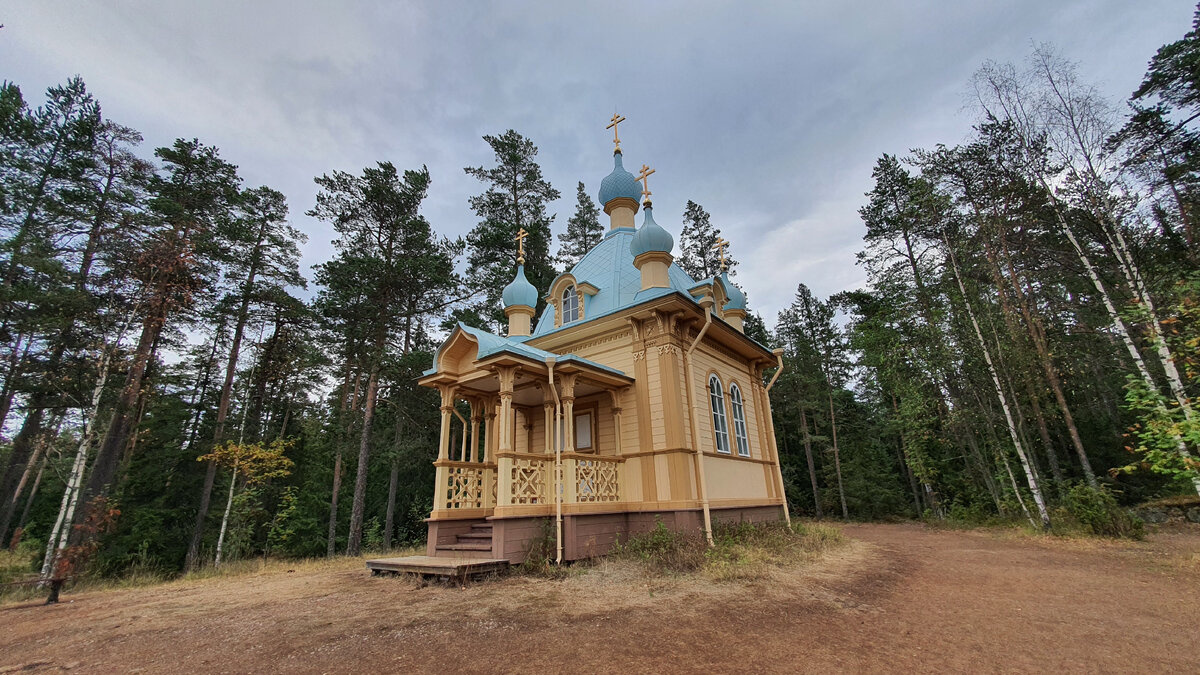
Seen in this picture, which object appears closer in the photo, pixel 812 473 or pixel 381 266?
pixel 381 266

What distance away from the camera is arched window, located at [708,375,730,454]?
36.9 feet

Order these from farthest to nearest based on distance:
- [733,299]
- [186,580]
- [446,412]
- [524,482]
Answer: [733,299] → [186,580] → [446,412] → [524,482]

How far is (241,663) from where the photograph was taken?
13.3 feet

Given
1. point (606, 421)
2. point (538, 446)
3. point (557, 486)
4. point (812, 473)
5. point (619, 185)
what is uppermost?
point (619, 185)

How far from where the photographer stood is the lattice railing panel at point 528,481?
8.52m

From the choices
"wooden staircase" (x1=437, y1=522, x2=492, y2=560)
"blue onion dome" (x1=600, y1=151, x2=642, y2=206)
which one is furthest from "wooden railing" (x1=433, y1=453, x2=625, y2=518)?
"blue onion dome" (x1=600, y1=151, x2=642, y2=206)

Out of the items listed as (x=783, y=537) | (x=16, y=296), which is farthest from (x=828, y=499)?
(x=16, y=296)

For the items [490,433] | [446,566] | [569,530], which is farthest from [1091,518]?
[446,566]

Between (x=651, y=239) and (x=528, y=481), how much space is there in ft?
19.4

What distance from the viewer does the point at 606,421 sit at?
10781 mm

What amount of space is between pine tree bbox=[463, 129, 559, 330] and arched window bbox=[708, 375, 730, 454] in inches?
431

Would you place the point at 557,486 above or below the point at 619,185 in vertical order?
below

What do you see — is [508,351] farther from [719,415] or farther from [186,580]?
[186,580]

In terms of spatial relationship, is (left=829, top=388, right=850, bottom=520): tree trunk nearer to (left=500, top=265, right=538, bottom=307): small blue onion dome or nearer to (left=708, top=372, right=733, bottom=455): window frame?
(left=708, top=372, right=733, bottom=455): window frame
